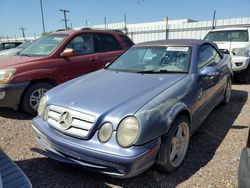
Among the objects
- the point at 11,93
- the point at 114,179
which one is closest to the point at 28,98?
the point at 11,93

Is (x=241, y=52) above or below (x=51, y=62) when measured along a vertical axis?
below

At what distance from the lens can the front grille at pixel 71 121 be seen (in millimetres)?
2414

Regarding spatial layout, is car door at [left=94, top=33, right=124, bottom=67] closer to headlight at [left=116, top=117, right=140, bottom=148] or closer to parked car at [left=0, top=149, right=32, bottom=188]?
headlight at [left=116, top=117, right=140, bottom=148]

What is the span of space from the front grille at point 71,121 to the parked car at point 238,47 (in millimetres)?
5507

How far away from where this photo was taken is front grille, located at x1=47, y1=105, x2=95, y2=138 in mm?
2414

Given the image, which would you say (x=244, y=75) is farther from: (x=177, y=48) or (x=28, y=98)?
(x=28, y=98)

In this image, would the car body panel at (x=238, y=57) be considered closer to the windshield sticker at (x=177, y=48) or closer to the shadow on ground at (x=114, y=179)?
the shadow on ground at (x=114, y=179)

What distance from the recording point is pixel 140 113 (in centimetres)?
233

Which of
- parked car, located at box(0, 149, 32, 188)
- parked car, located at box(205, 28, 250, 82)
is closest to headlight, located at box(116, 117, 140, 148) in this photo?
parked car, located at box(0, 149, 32, 188)

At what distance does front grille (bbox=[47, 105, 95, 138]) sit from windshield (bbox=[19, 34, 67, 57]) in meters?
2.68

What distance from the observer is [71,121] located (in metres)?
2.53

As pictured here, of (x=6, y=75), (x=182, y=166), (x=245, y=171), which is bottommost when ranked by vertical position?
(x=182, y=166)

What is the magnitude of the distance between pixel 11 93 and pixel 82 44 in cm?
193

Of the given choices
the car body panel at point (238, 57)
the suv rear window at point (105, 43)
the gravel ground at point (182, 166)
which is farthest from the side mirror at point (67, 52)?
the car body panel at point (238, 57)
